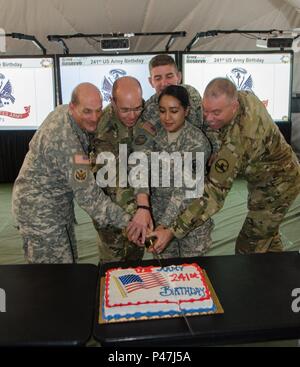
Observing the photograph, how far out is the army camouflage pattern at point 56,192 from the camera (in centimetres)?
187

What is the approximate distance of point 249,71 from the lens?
5359 mm

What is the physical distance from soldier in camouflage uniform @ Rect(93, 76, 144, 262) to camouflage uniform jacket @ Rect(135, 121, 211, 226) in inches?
3.7

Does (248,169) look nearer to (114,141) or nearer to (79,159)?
(114,141)

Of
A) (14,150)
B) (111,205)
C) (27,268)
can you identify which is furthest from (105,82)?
(27,268)

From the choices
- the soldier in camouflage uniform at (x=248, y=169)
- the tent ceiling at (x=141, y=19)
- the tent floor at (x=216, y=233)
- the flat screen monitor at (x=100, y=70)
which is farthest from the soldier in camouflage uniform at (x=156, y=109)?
the tent ceiling at (x=141, y=19)

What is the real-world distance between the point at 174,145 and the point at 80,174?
1.79 ft

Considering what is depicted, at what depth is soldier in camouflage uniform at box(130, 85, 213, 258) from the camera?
78.8 inches

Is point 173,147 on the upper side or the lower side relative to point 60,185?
upper

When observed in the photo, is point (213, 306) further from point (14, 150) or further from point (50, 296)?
point (14, 150)

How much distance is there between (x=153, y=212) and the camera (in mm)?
2365

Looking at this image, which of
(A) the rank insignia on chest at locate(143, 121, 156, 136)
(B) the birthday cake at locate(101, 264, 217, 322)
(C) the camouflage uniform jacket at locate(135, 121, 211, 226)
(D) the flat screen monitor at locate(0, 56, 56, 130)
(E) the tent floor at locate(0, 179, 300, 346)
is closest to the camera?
(B) the birthday cake at locate(101, 264, 217, 322)
